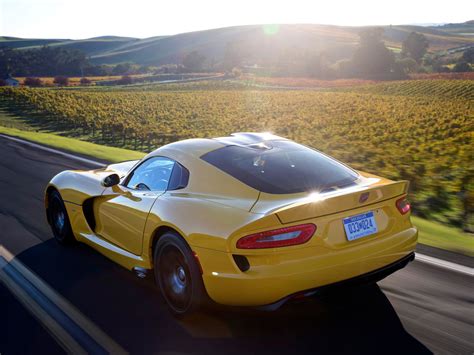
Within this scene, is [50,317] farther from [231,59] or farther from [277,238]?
[231,59]

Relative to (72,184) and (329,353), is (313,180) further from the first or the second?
(72,184)

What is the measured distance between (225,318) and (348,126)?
22321 millimetres

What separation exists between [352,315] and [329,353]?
23.6 inches

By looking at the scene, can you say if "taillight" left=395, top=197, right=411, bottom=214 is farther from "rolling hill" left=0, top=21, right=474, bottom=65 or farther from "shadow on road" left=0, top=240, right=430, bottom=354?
"rolling hill" left=0, top=21, right=474, bottom=65

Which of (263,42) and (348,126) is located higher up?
(348,126)

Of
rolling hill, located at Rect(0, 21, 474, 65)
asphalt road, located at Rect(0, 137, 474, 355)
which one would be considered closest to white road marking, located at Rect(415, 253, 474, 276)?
asphalt road, located at Rect(0, 137, 474, 355)

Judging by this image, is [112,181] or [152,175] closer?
[152,175]

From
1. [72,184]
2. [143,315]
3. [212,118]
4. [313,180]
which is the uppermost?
[313,180]

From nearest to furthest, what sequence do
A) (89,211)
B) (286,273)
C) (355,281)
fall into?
(286,273) → (355,281) → (89,211)

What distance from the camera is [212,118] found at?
33.0 meters

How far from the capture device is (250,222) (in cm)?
360

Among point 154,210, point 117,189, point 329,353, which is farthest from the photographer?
point 117,189

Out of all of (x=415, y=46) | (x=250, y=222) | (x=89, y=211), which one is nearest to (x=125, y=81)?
(x=415, y=46)

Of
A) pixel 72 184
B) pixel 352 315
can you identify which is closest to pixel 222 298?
pixel 352 315
